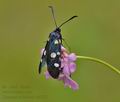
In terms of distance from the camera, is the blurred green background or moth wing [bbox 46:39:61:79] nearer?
moth wing [bbox 46:39:61:79]

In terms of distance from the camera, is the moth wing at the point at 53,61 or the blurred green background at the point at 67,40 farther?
the blurred green background at the point at 67,40

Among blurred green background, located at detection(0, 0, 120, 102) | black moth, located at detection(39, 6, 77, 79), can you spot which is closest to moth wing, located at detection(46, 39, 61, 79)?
black moth, located at detection(39, 6, 77, 79)

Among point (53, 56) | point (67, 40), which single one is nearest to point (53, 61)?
point (53, 56)

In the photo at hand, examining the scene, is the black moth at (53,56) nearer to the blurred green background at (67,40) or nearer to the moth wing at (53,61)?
the moth wing at (53,61)

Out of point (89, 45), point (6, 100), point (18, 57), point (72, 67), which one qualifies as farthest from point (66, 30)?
point (72, 67)

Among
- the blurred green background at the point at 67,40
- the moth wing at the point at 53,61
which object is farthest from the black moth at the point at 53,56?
the blurred green background at the point at 67,40

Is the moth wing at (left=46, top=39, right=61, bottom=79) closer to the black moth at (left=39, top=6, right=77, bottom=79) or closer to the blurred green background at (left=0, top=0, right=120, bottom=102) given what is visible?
the black moth at (left=39, top=6, right=77, bottom=79)

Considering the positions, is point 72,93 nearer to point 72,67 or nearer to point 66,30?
point 66,30

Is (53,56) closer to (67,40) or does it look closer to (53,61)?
(53,61)
